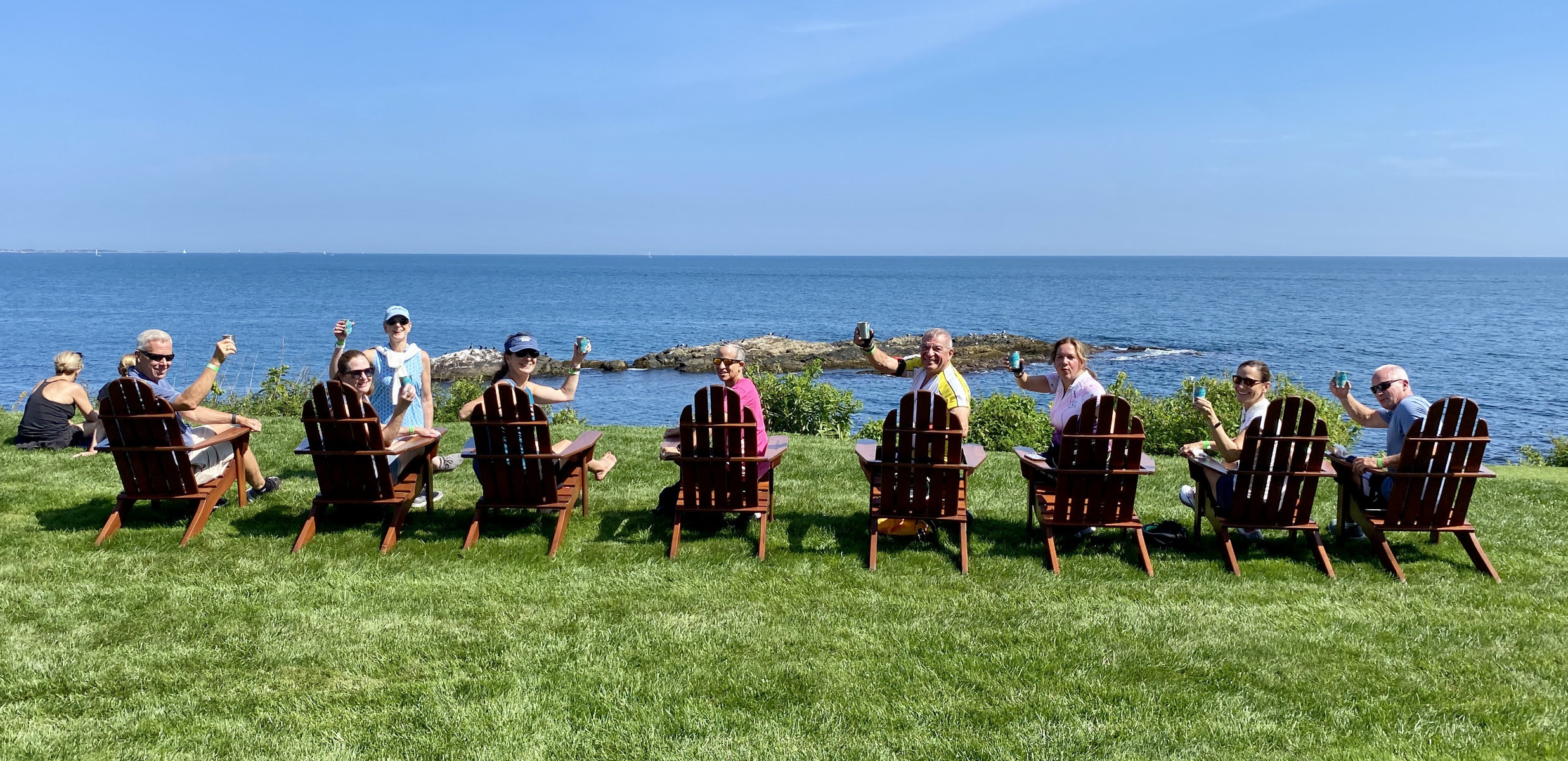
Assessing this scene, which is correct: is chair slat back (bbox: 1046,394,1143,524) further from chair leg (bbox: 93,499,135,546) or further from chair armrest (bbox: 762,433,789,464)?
chair leg (bbox: 93,499,135,546)

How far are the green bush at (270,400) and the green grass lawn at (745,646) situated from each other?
29.2ft

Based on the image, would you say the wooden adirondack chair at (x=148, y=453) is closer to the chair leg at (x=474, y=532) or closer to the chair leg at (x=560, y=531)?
the chair leg at (x=474, y=532)

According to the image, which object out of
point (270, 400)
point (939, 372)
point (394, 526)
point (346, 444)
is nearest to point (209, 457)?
point (346, 444)

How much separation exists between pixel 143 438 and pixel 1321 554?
795 centimetres

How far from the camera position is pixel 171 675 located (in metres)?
4.59

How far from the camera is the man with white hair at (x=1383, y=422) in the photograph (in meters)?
6.35

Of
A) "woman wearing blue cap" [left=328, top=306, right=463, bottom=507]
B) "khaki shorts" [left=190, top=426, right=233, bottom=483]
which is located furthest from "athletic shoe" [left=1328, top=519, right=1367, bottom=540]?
"khaki shorts" [left=190, top=426, right=233, bottom=483]

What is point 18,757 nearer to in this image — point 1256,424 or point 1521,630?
point 1256,424

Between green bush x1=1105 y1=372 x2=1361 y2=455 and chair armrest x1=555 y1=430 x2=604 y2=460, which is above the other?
chair armrest x1=555 y1=430 x2=604 y2=460

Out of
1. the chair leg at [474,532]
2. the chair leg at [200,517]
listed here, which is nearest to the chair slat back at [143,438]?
the chair leg at [200,517]

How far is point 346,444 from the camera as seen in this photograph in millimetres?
6473

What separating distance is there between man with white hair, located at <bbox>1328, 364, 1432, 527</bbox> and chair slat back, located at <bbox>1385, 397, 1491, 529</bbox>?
7 cm

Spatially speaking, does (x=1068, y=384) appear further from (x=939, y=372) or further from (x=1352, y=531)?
(x=1352, y=531)

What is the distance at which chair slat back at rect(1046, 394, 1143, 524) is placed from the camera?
6.11 m
